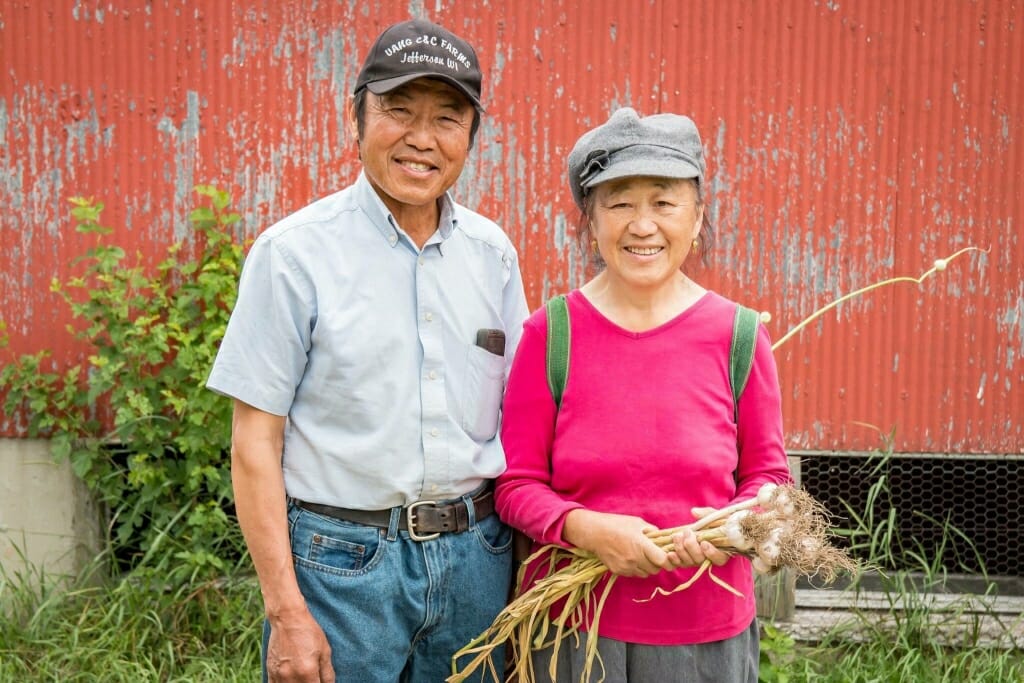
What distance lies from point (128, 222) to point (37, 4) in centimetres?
96

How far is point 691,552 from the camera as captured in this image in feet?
6.78

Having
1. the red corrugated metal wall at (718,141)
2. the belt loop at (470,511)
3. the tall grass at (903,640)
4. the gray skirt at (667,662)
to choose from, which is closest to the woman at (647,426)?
the gray skirt at (667,662)

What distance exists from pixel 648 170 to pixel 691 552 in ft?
2.67

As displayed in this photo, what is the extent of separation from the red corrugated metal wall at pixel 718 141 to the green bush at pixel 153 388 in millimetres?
189

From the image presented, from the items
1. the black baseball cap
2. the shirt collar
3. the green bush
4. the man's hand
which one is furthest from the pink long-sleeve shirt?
the green bush

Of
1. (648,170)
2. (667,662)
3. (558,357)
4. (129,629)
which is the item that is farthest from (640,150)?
(129,629)

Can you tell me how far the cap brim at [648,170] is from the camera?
2164 millimetres

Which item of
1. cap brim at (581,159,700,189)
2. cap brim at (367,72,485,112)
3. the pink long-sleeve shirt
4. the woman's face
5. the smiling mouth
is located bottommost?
the pink long-sleeve shirt

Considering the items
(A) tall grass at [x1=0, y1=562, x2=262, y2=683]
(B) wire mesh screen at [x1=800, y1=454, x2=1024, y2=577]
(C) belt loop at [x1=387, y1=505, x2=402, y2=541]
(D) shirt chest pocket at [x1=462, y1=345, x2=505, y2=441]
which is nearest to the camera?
(C) belt loop at [x1=387, y1=505, x2=402, y2=541]

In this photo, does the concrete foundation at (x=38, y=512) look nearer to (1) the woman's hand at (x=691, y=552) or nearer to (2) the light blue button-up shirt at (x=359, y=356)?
(2) the light blue button-up shirt at (x=359, y=356)

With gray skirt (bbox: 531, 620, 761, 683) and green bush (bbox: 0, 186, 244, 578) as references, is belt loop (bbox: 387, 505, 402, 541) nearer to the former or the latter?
gray skirt (bbox: 531, 620, 761, 683)

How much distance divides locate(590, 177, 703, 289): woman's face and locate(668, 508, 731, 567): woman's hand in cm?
56

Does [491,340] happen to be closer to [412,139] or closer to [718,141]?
[412,139]

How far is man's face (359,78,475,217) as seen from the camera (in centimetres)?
227
